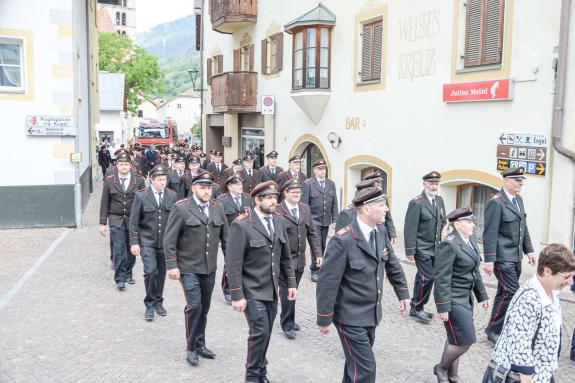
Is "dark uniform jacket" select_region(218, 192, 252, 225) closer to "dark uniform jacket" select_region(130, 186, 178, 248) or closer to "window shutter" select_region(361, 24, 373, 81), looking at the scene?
"dark uniform jacket" select_region(130, 186, 178, 248)

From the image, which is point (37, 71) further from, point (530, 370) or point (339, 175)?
point (530, 370)

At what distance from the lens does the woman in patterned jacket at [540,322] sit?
389 centimetres

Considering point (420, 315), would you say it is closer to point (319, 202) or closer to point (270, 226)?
point (319, 202)

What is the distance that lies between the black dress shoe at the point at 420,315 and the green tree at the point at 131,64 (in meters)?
64.0

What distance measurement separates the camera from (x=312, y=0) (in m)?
18.4

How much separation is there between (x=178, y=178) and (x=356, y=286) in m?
10.4

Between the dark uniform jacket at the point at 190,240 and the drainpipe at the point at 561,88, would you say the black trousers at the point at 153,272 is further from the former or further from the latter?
the drainpipe at the point at 561,88

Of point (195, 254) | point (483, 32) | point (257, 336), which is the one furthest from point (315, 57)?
point (257, 336)

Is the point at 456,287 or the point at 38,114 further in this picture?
the point at 38,114

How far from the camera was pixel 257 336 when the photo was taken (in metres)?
5.55

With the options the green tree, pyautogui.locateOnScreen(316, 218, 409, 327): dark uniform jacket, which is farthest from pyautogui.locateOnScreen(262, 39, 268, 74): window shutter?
the green tree

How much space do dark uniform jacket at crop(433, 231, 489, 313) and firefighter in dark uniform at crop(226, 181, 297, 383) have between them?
1581 millimetres

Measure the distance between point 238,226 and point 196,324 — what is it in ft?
4.57

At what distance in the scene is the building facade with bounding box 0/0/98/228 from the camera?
14.9 m
